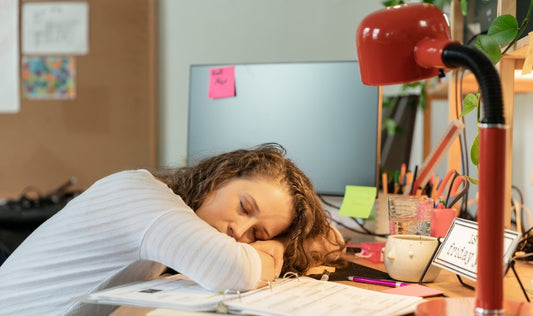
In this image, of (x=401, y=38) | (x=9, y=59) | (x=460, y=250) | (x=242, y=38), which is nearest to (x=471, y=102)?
(x=460, y=250)

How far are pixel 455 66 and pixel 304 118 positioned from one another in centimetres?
87

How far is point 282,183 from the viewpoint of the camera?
107cm

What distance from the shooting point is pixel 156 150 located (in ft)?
8.73

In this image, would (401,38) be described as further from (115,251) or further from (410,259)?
(115,251)

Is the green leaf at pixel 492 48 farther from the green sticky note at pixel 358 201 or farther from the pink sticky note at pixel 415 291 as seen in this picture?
the green sticky note at pixel 358 201

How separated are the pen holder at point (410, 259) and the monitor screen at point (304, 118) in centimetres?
48

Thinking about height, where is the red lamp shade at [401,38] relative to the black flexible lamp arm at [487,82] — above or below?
above

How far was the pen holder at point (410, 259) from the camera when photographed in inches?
37.5

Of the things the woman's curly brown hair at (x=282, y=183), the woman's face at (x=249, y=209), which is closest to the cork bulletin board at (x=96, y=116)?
the woman's curly brown hair at (x=282, y=183)

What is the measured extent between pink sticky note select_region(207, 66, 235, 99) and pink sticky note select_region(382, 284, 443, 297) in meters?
0.82

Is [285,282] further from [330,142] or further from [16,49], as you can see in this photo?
[16,49]

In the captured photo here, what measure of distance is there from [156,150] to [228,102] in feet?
3.74

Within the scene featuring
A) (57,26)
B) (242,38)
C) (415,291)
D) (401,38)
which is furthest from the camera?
(57,26)

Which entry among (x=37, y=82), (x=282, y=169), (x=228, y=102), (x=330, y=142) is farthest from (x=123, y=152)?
(x=282, y=169)
